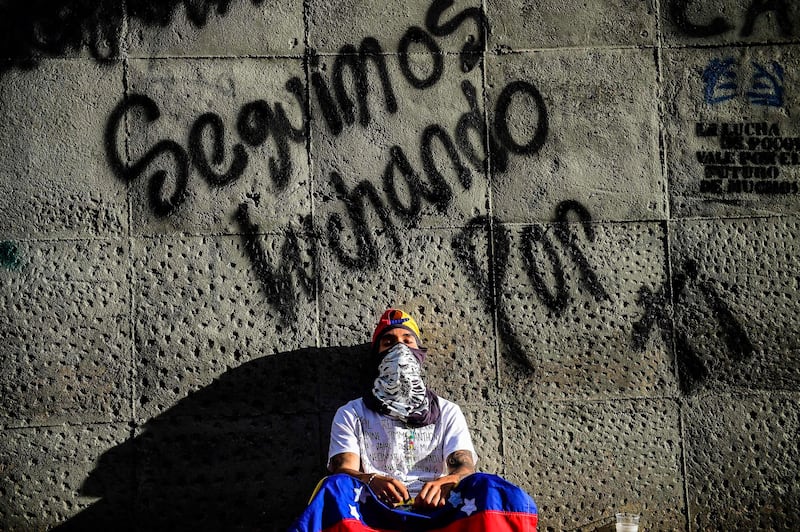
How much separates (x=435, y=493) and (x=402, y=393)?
52cm

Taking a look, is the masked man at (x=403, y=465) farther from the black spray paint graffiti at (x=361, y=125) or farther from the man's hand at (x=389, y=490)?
the black spray paint graffiti at (x=361, y=125)

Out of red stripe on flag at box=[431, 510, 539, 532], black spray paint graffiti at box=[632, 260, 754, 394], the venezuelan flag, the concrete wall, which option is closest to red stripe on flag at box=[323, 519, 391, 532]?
the venezuelan flag

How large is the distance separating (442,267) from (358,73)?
3.87ft

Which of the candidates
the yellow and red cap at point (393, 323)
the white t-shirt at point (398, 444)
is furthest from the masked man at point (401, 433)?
the yellow and red cap at point (393, 323)

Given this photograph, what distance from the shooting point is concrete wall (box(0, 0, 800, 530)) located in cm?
379

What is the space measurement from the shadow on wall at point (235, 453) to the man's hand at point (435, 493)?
839 millimetres

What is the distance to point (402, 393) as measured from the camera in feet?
11.2

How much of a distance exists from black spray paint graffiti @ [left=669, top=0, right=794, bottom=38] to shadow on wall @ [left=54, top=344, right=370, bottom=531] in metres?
2.58

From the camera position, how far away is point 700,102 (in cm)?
405

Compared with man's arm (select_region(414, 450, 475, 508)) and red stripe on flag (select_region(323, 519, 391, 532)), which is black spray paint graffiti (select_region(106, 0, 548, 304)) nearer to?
man's arm (select_region(414, 450, 475, 508))

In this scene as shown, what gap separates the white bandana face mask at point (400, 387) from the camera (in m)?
3.40

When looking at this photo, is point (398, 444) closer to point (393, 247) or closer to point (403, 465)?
point (403, 465)

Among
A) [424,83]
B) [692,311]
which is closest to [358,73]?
[424,83]

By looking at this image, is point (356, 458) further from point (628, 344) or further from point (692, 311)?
point (692, 311)
